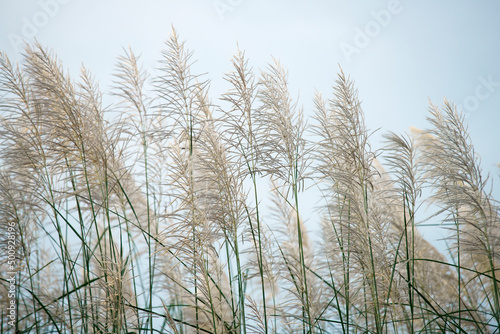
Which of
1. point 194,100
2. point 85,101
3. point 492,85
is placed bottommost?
→ point 194,100

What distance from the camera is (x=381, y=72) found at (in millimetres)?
7281

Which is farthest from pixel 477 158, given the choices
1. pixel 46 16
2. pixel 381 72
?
pixel 381 72

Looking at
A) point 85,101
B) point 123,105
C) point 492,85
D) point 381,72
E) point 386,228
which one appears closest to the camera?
point 386,228

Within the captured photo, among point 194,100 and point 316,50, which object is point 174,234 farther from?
point 316,50

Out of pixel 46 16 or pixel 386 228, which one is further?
pixel 46 16

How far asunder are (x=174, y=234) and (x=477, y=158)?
1.52 meters

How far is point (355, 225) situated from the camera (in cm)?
179

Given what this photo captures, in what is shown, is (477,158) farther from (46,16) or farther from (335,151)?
(46,16)

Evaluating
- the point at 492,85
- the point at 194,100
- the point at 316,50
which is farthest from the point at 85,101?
the point at 316,50

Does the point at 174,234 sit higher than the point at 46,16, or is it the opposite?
the point at 46,16

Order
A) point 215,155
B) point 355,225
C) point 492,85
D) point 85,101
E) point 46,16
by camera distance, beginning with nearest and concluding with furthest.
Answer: point 215,155
point 355,225
point 85,101
point 46,16
point 492,85

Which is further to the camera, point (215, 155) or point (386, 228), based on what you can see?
point (386, 228)

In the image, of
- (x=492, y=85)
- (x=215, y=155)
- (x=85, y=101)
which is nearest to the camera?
(x=215, y=155)

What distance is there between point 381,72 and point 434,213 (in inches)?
231
